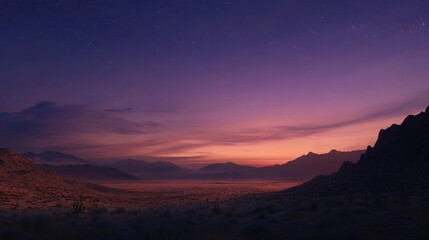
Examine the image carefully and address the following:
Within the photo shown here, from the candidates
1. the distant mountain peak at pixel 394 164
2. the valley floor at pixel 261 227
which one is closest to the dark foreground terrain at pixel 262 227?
the valley floor at pixel 261 227

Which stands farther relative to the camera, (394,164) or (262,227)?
(394,164)

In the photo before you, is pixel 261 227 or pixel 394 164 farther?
pixel 394 164

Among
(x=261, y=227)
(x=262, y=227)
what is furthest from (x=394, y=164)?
(x=261, y=227)

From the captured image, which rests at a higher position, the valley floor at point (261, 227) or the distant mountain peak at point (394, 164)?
the distant mountain peak at point (394, 164)

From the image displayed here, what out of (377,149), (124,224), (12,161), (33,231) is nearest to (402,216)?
(124,224)

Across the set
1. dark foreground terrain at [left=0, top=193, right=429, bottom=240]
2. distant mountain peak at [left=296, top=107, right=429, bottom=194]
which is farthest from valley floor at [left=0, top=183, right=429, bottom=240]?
distant mountain peak at [left=296, top=107, right=429, bottom=194]

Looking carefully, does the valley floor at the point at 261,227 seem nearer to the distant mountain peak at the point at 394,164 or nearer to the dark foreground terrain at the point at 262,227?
the dark foreground terrain at the point at 262,227

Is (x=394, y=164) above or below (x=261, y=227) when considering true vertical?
above

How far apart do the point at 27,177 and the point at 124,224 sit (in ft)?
192

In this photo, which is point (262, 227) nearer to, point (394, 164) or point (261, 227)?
point (261, 227)

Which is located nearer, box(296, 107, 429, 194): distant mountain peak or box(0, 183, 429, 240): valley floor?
box(0, 183, 429, 240): valley floor

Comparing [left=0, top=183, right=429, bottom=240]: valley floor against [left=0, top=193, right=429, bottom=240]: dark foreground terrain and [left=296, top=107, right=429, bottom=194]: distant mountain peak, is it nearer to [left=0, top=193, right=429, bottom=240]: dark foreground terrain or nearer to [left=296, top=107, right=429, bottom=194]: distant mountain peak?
[left=0, top=193, right=429, bottom=240]: dark foreground terrain

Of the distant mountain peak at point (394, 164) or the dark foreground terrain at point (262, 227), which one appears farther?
the distant mountain peak at point (394, 164)

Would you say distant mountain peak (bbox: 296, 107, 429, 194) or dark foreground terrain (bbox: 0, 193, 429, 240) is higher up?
distant mountain peak (bbox: 296, 107, 429, 194)
